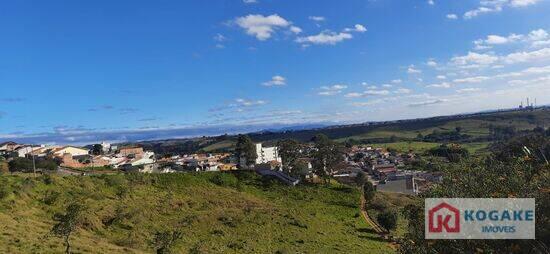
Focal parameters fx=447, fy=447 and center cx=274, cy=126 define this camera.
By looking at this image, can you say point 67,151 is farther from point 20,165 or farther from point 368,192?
point 368,192

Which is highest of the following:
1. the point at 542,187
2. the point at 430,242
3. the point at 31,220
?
the point at 542,187

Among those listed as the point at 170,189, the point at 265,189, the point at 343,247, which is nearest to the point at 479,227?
the point at 343,247

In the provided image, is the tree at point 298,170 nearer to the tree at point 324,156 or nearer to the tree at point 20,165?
the tree at point 324,156

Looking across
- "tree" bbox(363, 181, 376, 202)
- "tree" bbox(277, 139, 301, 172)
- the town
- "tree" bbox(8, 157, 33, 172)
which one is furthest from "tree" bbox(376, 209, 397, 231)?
"tree" bbox(8, 157, 33, 172)

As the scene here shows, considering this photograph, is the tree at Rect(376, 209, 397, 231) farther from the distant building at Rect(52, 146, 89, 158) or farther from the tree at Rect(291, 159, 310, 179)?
the distant building at Rect(52, 146, 89, 158)

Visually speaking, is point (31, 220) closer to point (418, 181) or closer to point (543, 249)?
point (543, 249)

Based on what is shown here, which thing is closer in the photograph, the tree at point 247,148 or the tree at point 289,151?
the tree at point 289,151

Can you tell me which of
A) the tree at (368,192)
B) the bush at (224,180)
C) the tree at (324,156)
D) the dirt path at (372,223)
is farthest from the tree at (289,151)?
the dirt path at (372,223)

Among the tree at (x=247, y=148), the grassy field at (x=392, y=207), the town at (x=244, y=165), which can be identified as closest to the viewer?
the grassy field at (x=392, y=207)
